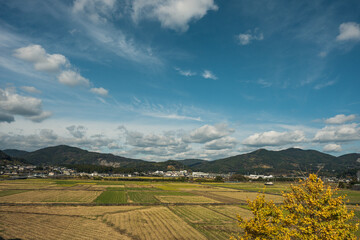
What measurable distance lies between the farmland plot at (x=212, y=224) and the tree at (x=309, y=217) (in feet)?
63.9

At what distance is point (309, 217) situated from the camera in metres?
15.5

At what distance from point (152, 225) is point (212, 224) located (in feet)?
39.3

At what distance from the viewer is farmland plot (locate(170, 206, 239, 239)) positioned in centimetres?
3550

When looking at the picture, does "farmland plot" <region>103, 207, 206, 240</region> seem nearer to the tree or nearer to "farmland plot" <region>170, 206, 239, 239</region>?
"farmland plot" <region>170, 206, 239, 239</region>

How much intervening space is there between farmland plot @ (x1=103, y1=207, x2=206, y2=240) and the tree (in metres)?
19.0

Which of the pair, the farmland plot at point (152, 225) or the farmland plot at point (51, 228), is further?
the farmland plot at point (152, 225)

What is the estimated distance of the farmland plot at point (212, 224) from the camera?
3550 centimetres

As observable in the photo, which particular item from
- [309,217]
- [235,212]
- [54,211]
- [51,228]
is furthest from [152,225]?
[309,217]

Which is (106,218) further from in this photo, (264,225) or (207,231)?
(264,225)

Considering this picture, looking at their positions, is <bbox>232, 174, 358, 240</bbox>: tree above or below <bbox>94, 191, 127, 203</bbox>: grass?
above

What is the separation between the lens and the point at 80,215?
45531 mm

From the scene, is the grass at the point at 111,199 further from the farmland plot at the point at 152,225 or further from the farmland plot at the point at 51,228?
the farmland plot at the point at 51,228

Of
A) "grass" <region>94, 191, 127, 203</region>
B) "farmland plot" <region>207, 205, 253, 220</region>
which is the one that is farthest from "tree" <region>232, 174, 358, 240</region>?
"grass" <region>94, 191, 127, 203</region>

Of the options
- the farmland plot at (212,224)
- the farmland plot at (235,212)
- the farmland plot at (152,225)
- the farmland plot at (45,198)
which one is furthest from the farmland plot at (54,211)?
the farmland plot at (235,212)
